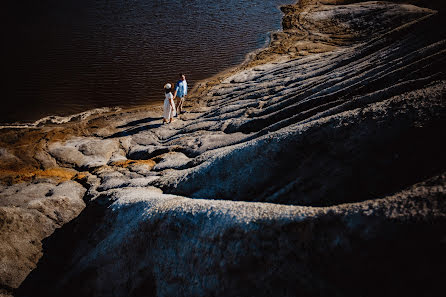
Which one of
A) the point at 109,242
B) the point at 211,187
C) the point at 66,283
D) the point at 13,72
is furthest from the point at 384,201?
the point at 13,72

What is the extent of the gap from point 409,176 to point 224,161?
113 inches

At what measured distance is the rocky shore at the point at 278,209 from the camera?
2.15 meters

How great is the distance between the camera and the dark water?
15805mm

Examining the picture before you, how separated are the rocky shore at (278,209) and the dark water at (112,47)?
8.86 meters

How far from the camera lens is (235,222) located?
293cm

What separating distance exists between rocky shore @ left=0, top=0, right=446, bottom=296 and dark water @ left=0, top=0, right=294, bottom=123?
29.1 feet

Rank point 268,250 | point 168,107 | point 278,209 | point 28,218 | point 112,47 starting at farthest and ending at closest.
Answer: point 112,47, point 168,107, point 28,218, point 278,209, point 268,250

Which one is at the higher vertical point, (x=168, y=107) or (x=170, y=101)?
(x=170, y=101)

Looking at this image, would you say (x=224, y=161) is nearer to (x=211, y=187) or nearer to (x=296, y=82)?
(x=211, y=187)

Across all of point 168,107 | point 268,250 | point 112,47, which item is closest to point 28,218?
point 268,250

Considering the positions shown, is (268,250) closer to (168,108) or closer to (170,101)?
(170,101)

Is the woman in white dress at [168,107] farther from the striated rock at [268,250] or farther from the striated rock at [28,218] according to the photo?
the striated rock at [268,250]

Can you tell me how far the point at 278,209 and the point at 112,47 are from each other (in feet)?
74.2

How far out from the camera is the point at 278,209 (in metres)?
2.88
